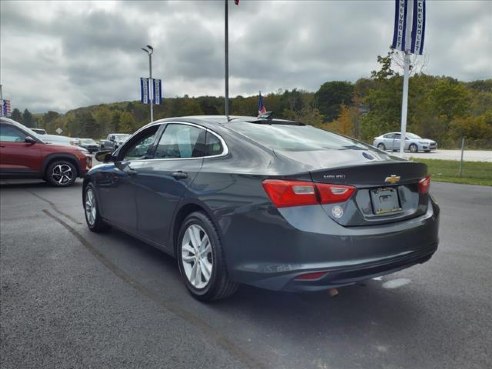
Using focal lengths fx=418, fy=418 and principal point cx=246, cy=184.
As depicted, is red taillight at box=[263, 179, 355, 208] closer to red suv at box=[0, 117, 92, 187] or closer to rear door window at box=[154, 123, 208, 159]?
rear door window at box=[154, 123, 208, 159]

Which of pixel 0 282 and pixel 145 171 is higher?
pixel 145 171

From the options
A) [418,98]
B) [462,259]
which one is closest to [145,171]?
[462,259]

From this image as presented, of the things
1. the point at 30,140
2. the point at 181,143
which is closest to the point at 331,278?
the point at 181,143

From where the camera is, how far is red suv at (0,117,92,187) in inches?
412

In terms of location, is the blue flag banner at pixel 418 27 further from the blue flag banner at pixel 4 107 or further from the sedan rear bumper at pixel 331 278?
the blue flag banner at pixel 4 107

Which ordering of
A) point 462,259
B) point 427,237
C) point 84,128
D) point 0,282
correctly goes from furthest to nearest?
point 84,128 < point 462,259 < point 0,282 < point 427,237

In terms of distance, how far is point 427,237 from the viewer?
10.8 feet

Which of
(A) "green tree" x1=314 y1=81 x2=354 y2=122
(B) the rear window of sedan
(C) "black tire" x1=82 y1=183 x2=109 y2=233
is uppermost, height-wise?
(A) "green tree" x1=314 y1=81 x2=354 y2=122

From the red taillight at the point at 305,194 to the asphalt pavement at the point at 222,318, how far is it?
96cm

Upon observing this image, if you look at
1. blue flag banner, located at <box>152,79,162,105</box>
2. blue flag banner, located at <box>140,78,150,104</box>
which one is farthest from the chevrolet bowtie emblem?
blue flag banner, located at <box>140,78,150,104</box>

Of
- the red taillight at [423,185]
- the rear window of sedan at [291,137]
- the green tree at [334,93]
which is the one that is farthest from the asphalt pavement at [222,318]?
the green tree at [334,93]

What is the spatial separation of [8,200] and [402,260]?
335 inches

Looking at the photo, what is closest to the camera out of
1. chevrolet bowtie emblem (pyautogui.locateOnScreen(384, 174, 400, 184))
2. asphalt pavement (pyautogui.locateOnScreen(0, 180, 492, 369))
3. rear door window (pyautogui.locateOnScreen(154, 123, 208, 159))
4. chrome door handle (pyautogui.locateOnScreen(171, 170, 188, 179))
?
asphalt pavement (pyautogui.locateOnScreen(0, 180, 492, 369))

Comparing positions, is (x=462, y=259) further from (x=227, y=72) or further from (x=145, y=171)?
(x=227, y=72)
